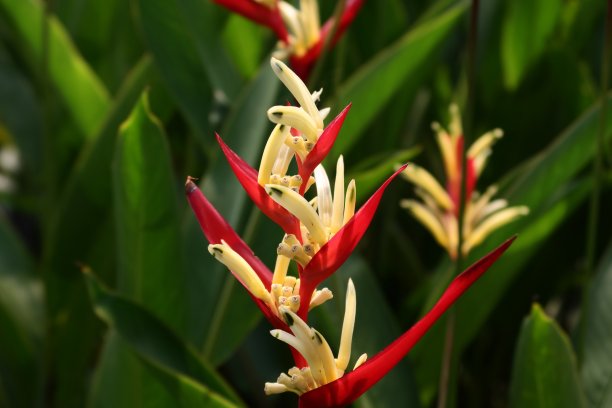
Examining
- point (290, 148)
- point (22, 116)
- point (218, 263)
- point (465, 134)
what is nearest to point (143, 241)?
point (218, 263)

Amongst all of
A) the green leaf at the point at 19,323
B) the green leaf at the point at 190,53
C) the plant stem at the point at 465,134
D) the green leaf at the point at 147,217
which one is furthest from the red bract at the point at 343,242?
the green leaf at the point at 19,323

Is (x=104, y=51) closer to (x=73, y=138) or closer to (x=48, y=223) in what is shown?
(x=73, y=138)

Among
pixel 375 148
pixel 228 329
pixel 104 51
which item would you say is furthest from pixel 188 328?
pixel 104 51

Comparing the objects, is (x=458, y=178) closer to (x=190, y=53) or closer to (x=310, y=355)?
(x=190, y=53)

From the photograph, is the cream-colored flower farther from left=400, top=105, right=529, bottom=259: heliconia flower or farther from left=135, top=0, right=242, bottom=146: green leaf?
left=135, top=0, right=242, bottom=146: green leaf

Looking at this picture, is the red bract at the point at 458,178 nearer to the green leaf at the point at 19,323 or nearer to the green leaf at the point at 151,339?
the green leaf at the point at 151,339

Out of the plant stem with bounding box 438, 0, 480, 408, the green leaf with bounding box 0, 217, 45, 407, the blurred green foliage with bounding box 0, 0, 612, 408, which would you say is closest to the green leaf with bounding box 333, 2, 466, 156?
→ the blurred green foliage with bounding box 0, 0, 612, 408
